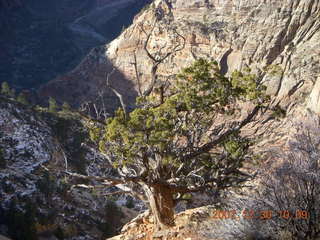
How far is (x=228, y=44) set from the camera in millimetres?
53750

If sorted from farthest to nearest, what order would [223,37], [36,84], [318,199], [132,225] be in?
[36,84], [223,37], [132,225], [318,199]

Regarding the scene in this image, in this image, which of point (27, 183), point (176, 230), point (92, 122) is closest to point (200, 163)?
point (176, 230)

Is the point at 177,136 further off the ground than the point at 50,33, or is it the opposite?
the point at 50,33

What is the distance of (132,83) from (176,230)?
55443mm

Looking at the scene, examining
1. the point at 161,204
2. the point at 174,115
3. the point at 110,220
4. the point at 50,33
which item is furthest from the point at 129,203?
the point at 50,33

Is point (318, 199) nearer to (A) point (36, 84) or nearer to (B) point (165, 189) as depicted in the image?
(B) point (165, 189)

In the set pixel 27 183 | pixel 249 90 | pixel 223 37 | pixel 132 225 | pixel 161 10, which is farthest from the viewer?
pixel 161 10

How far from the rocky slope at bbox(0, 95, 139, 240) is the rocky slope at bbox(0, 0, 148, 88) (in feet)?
192

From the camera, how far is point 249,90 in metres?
8.77

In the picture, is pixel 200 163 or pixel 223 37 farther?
pixel 223 37
